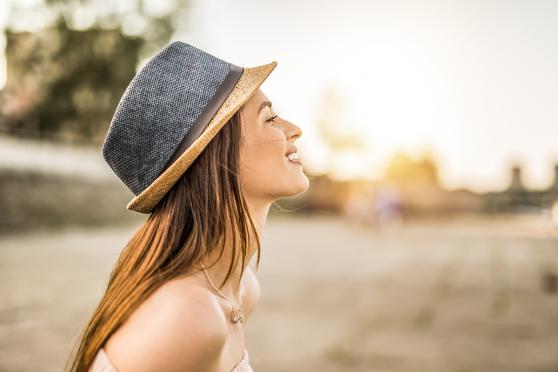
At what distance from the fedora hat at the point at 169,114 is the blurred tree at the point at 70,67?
1025 inches

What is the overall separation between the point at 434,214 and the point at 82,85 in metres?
20.1

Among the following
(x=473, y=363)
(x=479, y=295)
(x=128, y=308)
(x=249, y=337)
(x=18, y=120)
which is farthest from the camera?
(x=18, y=120)

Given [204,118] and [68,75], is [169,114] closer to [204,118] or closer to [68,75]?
[204,118]

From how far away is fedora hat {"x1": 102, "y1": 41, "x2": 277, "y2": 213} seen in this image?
1282 millimetres

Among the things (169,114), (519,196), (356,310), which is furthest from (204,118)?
(519,196)

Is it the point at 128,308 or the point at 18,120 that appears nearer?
the point at 128,308

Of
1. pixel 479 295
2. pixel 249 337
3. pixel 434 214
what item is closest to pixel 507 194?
pixel 434 214

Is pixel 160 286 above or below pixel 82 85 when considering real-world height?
below

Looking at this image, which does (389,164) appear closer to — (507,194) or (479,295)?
(507,194)

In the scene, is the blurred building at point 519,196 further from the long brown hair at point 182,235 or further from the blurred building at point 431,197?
the long brown hair at point 182,235

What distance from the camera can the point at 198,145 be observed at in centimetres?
124

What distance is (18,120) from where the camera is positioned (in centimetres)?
2617

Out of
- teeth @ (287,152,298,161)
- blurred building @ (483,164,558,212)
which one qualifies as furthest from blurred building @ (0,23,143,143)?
teeth @ (287,152,298,161)

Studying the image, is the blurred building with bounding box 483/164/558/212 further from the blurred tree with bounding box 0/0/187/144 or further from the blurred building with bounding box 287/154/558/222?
the blurred tree with bounding box 0/0/187/144
